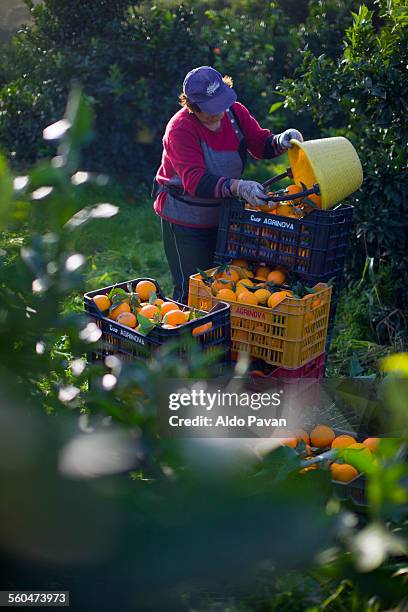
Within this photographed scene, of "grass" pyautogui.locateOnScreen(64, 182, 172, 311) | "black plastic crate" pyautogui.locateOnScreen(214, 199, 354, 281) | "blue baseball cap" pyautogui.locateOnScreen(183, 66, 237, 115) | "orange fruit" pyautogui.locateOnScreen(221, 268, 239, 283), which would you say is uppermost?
"blue baseball cap" pyautogui.locateOnScreen(183, 66, 237, 115)

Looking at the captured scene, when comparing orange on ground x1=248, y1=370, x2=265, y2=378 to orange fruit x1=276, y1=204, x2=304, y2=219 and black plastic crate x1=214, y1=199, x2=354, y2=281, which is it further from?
orange fruit x1=276, y1=204, x2=304, y2=219

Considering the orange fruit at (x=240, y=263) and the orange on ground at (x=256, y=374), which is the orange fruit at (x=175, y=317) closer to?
the orange on ground at (x=256, y=374)

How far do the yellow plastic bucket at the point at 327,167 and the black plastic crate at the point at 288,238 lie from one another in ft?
0.27

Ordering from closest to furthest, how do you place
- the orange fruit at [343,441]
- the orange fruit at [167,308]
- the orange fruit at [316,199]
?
the orange fruit at [343,441] → the orange fruit at [167,308] → the orange fruit at [316,199]

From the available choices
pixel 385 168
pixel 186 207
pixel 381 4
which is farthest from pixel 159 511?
pixel 381 4

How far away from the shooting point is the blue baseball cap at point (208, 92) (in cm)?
350

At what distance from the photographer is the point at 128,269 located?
5.87 metres

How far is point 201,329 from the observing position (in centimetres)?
296

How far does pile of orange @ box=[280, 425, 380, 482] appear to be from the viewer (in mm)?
2279

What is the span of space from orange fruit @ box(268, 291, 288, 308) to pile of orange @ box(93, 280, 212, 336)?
37 cm

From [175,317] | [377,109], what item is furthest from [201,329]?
[377,109]

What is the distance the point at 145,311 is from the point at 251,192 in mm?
763

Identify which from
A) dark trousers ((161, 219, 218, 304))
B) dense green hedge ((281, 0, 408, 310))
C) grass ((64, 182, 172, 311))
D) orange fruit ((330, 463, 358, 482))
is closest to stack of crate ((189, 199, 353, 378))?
dark trousers ((161, 219, 218, 304))

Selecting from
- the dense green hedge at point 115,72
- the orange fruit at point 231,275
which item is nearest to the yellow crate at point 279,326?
the orange fruit at point 231,275
